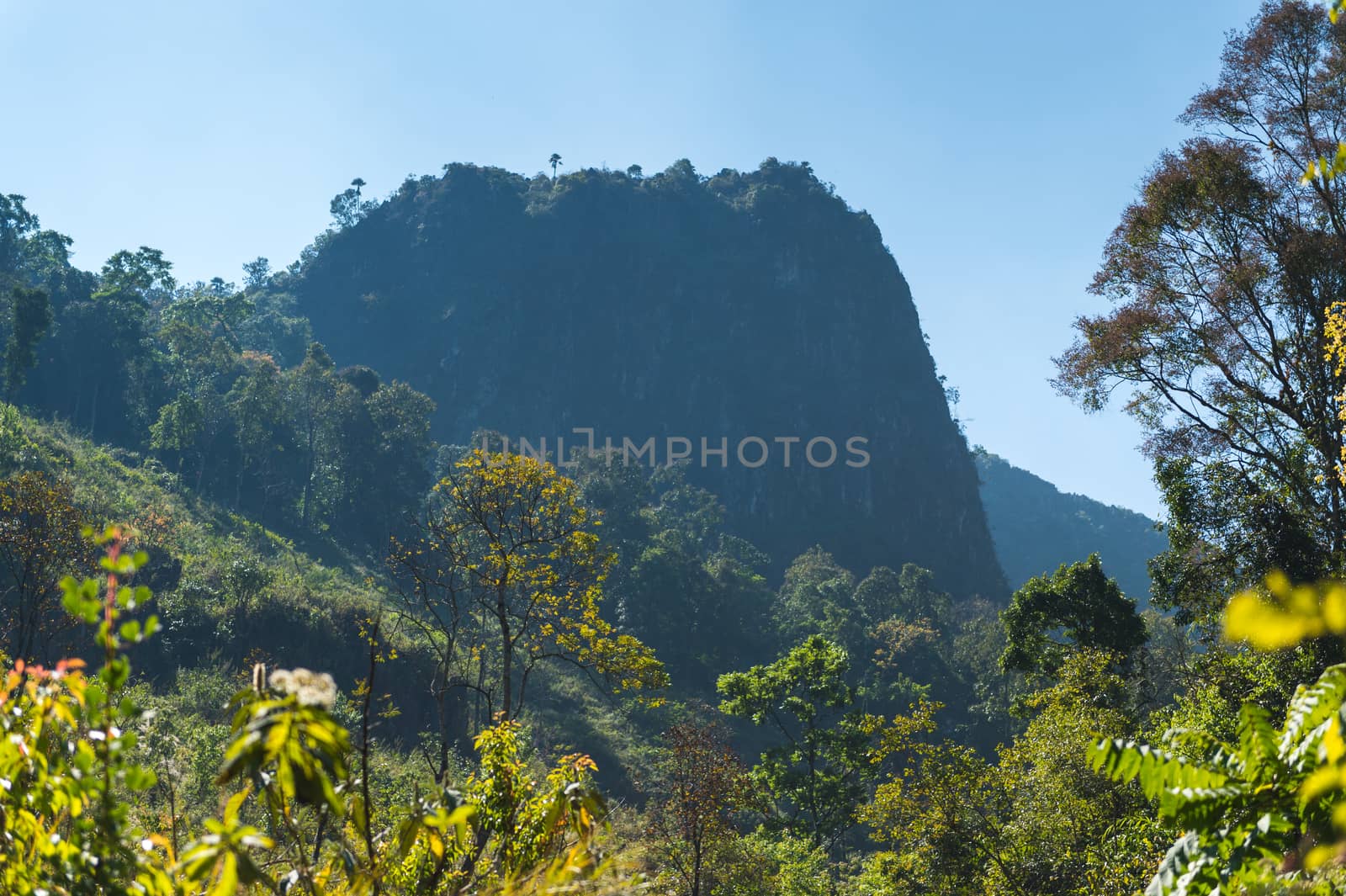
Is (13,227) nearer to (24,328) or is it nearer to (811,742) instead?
(24,328)

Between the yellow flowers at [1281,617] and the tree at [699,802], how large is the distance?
14333 mm

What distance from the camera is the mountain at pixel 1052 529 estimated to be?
11412 cm

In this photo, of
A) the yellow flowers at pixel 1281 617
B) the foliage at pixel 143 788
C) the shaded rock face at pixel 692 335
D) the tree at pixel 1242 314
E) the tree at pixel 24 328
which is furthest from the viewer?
the shaded rock face at pixel 692 335

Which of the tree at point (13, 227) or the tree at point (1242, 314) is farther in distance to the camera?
the tree at point (13, 227)

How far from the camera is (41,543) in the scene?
55.1ft

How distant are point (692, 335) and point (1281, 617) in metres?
99.0

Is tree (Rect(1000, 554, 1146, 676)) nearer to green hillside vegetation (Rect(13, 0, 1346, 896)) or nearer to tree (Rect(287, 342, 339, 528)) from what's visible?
green hillside vegetation (Rect(13, 0, 1346, 896))

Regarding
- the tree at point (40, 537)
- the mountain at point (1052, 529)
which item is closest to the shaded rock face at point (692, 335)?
the mountain at point (1052, 529)

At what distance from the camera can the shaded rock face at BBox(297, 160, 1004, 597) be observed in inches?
3558

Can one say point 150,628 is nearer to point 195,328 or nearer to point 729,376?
point 195,328

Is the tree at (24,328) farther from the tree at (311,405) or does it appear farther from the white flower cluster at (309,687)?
the white flower cluster at (309,687)

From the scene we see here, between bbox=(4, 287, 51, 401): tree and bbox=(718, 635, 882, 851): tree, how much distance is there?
32.9 meters

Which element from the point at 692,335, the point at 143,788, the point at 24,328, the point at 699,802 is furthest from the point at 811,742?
the point at 692,335

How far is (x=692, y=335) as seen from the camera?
99688 millimetres
